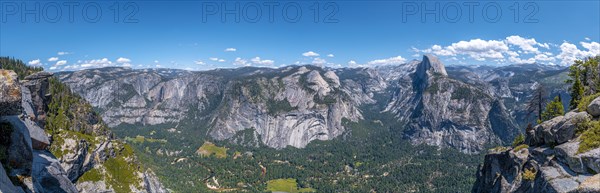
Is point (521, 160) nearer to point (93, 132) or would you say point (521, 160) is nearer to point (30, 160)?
point (30, 160)

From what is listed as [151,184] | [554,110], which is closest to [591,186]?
[554,110]

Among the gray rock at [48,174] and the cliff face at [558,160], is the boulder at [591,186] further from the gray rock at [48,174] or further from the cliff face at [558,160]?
the gray rock at [48,174]

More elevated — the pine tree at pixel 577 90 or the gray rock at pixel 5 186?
the pine tree at pixel 577 90

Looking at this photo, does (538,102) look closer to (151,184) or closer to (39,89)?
(39,89)

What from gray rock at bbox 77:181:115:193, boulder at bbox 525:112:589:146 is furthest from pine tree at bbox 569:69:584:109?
gray rock at bbox 77:181:115:193

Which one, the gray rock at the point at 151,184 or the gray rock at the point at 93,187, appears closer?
the gray rock at the point at 93,187

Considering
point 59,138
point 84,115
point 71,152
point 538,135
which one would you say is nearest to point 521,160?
point 538,135

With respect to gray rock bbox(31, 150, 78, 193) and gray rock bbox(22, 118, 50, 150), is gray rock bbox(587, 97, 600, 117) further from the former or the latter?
gray rock bbox(22, 118, 50, 150)

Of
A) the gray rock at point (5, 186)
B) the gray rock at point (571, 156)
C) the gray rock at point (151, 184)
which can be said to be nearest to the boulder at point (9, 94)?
the gray rock at point (5, 186)
